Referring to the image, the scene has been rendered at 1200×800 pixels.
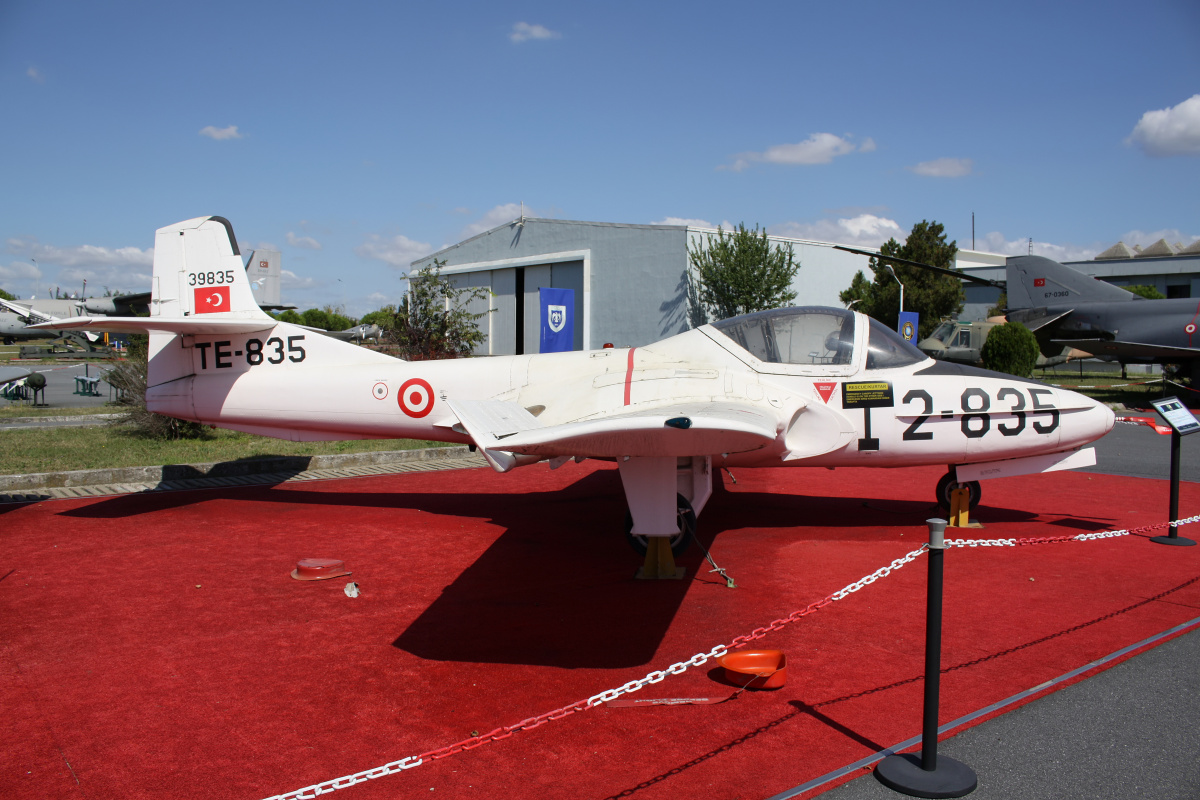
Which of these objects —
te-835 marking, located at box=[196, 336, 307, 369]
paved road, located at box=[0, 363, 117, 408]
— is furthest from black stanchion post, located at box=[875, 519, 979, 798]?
paved road, located at box=[0, 363, 117, 408]

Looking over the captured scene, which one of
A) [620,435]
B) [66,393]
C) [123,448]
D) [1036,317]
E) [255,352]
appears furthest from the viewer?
[66,393]

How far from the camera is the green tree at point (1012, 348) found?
25.3 m

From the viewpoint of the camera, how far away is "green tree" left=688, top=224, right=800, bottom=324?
3022 centimetres

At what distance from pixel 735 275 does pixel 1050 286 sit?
11.2 metres

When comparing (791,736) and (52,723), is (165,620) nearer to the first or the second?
(52,723)

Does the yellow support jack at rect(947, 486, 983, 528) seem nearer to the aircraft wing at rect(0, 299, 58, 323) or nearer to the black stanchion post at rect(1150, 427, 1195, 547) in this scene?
the black stanchion post at rect(1150, 427, 1195, 547)

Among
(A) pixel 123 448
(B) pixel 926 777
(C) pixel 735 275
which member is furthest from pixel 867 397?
(C) pixel 735 275

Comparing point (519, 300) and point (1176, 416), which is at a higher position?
point (519, 300)

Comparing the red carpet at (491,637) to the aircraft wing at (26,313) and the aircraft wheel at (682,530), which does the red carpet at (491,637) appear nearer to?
the aircraft wheel at (682,530)

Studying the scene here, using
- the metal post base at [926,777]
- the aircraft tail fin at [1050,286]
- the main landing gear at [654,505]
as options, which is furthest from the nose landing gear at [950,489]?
the aircraft tail fin at [1050,286]

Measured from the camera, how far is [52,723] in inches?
152

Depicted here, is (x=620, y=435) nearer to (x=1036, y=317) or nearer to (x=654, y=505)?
(x=654, y=505)

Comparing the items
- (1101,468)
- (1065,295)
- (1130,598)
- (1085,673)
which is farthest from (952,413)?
(1065,295)

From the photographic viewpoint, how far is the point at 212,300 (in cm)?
872
